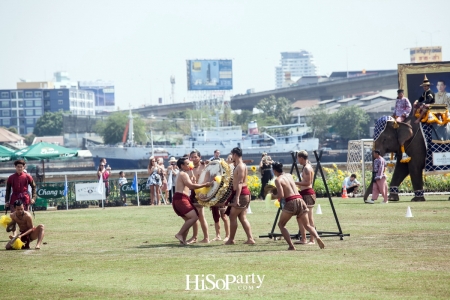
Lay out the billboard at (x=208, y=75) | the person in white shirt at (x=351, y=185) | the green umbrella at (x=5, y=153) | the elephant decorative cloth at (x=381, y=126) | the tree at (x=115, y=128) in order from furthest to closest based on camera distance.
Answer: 1. the billboard at (x=208, y=75)
2. the tree at (x=115, y=128)
3. the green umbrella at (x=5, y=153)
4. the person in white shirt at (x=351, y=185)
5. the elephant decorative cloth at (x=381, y=126)

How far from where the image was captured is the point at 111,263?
655 inches

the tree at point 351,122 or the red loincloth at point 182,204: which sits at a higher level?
the tree at point 351,122

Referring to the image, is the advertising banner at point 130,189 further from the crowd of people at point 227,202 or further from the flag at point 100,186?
the crowd of people at point 227,202

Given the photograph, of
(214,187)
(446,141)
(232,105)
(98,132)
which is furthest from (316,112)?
(214,187)

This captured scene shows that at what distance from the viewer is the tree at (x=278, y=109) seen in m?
171

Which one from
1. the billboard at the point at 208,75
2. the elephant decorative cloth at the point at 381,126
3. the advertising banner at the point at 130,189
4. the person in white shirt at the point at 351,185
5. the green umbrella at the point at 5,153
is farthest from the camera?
the billboard at the point at 208,75

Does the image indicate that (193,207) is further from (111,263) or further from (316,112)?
(316,112)

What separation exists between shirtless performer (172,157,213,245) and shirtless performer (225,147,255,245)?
28.7 inches

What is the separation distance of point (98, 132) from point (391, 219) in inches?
6170

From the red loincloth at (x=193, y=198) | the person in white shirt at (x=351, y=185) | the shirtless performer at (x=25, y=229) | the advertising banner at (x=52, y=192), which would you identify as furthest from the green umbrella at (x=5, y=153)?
the red loincloth at (x=193, y=198)

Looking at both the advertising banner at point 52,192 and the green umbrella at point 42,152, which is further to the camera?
the green umbrella at point 42,152

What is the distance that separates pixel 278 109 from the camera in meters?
171

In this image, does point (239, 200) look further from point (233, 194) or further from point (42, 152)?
point (42, 152)

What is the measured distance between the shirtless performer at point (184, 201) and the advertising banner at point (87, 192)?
1662 cm
